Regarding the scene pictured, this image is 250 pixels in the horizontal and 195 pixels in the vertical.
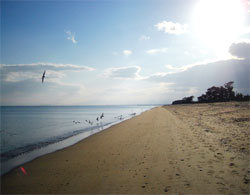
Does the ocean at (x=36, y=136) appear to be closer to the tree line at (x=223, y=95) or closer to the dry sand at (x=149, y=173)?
the dry sand at (x=149, y=173)

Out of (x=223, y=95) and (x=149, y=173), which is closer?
(x=149, y=173)

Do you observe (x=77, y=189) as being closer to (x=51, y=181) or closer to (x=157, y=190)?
(x=51, y=181)

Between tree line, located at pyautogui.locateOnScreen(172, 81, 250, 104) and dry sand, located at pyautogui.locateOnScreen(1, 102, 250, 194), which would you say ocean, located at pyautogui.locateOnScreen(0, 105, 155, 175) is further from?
tree line, located at pyautogui.locateOnScreen(172, 81, 250, 104)

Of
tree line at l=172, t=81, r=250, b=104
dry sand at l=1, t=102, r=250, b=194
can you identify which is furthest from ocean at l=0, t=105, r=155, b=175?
tree line at l=172, t=81, r=250, b=104

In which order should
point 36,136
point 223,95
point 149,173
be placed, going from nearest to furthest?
point 149,173, point 36,136, point 223,95

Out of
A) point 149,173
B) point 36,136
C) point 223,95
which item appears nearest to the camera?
point 149,173

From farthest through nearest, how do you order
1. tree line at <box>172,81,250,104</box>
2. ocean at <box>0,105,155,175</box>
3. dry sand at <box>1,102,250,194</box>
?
tree line at <box>172,81,250,104</box> → ocean at <box>0,105,155,175</box> → dry sand at <box>1,102,250,194</box>

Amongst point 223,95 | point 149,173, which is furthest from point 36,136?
point 223,95

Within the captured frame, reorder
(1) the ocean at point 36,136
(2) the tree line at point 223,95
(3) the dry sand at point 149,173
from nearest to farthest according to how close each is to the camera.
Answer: (3) the dry sand at point 149,173, (1) the ocean at point 36,136, (2) the tree line at point 223,95

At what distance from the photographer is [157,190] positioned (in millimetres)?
4832

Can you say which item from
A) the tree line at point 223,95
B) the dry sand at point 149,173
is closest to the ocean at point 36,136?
the dry sand at point 149,173

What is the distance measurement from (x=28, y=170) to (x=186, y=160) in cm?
848

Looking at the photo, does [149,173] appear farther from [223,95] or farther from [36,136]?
[223,95]

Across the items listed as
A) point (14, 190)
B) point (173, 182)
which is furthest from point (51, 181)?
point (173, 182)
